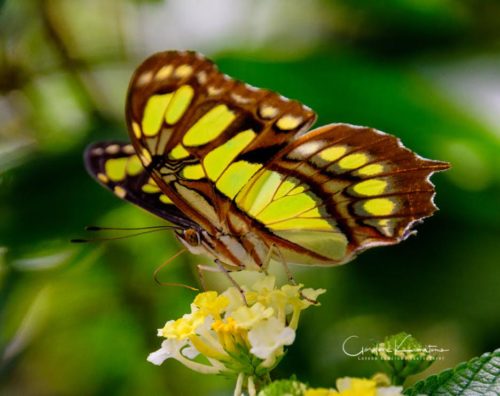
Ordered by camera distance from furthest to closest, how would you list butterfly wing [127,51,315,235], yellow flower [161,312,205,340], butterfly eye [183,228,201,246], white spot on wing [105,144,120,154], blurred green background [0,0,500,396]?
1. blurred green background [0,0,500,396]
2. white spot on wing [105,144,120,154]
3. butterfly eye [183,228,201,246]
4. butterfly wing [127,51,315,235]
5. yellow flower [161,312,205,340]

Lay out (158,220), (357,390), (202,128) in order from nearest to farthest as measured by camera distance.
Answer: (357,390) → (202,128) → (158,220)

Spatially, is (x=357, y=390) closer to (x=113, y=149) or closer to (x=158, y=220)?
(x=113, y=149)

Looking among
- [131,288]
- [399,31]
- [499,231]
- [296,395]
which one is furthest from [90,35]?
[296,395]

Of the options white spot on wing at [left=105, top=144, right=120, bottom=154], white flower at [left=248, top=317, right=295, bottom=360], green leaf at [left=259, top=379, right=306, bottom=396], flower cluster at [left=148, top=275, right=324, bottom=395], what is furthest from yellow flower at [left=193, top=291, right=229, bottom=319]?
white spot on wing at [left=105, top=144, right=120, bottom=154]

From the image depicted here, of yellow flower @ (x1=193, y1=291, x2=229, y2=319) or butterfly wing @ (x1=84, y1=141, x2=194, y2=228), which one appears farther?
butterfly wing @ (x1=84, y1=141, x2=194, y2=228)

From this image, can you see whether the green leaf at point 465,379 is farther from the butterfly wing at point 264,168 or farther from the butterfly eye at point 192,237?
the butterfly eye at point 192,237

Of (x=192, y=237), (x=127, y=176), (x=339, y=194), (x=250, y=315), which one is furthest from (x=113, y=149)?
(x=250, y=315)

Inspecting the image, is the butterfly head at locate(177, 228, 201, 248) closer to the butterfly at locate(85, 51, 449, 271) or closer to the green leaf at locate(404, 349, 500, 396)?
the butterfly at locate(85, 51, 449, 271)

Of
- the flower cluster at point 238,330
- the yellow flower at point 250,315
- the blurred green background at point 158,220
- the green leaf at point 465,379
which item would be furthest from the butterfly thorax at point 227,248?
the blurred green background at point 158,220
